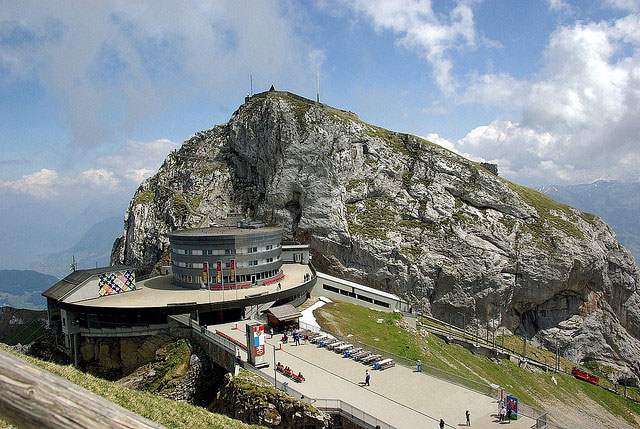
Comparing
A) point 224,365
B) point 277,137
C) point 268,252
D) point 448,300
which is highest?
point 277,137

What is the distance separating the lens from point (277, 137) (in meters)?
97.3

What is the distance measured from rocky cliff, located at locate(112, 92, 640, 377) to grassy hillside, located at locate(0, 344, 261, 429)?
217ft

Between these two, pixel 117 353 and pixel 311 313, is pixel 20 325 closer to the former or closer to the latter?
pixel 117 353

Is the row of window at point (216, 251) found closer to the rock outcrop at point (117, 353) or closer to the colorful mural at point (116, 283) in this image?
the colorful mural at point (116, 283)

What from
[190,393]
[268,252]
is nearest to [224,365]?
[190,393]

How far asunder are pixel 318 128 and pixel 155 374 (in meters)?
66.8

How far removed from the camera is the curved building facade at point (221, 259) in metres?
63.1

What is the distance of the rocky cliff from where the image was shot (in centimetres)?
8600

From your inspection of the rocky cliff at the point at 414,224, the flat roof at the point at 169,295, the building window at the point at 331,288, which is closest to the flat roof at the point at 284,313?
the flat roof at the point at 169,295

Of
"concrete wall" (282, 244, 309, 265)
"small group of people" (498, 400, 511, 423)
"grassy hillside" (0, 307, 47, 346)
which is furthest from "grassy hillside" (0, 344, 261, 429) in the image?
"grassy hillside" (0, 307, 47, 346)

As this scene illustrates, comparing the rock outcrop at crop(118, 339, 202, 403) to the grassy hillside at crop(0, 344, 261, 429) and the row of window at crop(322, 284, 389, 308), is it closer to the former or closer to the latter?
the grassy hillside at crop(0, 344, 261, 429)

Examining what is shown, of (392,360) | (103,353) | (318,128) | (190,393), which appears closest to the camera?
(392,360)

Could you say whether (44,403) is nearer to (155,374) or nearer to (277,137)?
(155,374)

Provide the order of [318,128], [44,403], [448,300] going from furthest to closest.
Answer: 1. [318,128]
2. [448,300]
3. [44,403]
